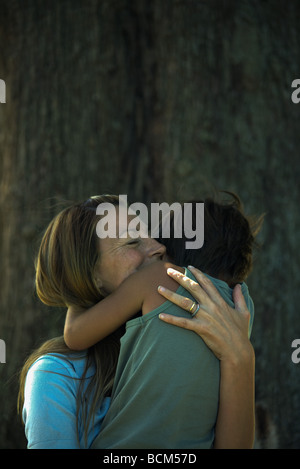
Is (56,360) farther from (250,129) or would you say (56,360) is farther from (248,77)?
(248,77)

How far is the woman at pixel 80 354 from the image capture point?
6.09 feet

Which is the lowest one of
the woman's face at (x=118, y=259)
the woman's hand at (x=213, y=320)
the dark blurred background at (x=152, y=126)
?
the woman's hand at (x=213, y=320)

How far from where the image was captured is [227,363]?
189cm

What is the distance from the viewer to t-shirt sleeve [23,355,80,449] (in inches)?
71.2

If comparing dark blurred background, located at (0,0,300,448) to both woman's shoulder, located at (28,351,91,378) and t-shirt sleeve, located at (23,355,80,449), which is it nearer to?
woman's shoulder, located at (28,351,91,378)

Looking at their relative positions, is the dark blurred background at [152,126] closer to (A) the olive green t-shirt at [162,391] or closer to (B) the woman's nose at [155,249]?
(B) the woman's nose at [155,249]

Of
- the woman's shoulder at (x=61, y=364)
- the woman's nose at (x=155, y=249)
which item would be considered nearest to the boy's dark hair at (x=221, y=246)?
the woman's nose at (x=155, y=249)

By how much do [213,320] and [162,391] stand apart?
306 mm

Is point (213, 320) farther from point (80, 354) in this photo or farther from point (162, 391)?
point (80, 354)

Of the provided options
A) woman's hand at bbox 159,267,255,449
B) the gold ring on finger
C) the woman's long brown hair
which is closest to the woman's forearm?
woman's hand at bbox 159,267,255,449

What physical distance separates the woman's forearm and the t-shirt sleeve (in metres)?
0.51

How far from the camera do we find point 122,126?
3398mm

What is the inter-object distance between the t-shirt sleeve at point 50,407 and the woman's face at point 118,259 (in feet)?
1.27

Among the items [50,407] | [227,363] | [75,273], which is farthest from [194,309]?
[50,407]
